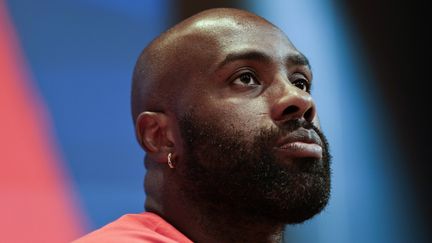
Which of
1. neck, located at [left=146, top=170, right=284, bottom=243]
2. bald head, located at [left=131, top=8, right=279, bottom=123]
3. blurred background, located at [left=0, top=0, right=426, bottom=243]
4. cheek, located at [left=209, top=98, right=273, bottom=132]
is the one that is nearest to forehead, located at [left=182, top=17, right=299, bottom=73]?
bald head, located at [left=131, top=8, right=279, bottom=123]

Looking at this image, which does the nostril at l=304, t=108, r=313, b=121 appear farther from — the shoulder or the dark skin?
the shoulder

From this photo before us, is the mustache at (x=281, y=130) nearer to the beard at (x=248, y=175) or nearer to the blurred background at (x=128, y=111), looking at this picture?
the beard at (x=248, y=175)

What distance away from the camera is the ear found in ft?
5.12

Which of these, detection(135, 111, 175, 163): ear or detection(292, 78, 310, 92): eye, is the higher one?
detection(292, 78, 310, 92): eye

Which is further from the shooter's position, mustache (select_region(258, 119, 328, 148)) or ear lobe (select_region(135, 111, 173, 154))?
ear lobe (select_region(135, 111, 173, 154))

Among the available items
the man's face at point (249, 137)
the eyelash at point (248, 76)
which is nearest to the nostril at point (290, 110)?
the man's face at point (249, 137)

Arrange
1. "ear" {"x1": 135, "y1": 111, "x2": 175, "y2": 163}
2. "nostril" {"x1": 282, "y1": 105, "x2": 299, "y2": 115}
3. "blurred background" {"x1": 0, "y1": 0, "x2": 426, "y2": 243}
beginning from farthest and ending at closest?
"blurred background" {"x1": 0, "y1": 0, "x2": 426, "y2": 243} → "ear" {"x1": 135, "y1": 111, "x2": 175, "y2": 163} → "nostril" {"x1": 282, "y1": 105, "x2": 299, "y2": 115}

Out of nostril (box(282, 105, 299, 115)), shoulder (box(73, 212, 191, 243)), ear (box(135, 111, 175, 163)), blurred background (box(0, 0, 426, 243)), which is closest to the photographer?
shoulder (box(73, 212, 191, 243))

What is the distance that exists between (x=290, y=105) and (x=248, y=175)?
0.59ft

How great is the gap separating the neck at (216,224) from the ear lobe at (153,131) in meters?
0.14

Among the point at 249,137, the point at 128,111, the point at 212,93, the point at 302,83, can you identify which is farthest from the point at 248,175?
the point at 128,111

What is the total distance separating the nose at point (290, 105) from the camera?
56.8 inches

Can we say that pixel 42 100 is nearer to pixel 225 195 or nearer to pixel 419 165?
pixel 225 195

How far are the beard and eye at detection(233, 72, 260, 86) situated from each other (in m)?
0.11
